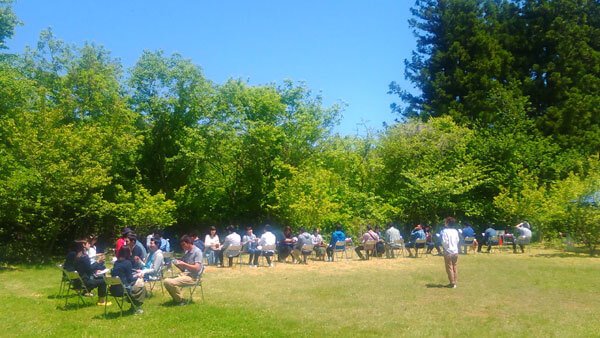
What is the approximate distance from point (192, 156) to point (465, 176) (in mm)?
15681

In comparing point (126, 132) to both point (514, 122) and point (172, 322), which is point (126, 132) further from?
point (514, 122)

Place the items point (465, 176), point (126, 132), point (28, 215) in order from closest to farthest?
1. point (28, 215)
2. point (126, 132)
3. point (465, 176)

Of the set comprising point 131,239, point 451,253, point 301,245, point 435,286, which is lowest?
point 435,286

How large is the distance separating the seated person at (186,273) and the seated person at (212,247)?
584cm

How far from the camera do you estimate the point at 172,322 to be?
7.71 m

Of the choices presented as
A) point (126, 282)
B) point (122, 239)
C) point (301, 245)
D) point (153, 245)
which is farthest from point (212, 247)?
point (126, 282)

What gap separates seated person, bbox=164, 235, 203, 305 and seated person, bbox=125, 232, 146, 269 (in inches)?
36.4

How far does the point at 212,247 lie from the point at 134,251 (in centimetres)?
567

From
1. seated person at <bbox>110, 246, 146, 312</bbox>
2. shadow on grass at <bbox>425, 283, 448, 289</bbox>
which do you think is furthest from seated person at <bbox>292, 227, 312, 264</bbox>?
seated person at <bbox>110, 246, 146, 312</bbox>

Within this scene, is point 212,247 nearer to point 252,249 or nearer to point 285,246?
point 252,249

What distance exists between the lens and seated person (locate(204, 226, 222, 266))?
50.7 feet

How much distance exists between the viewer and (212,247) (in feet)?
50.4

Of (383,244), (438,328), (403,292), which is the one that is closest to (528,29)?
(383,244)

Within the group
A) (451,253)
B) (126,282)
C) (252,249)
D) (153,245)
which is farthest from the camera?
(252,249)
